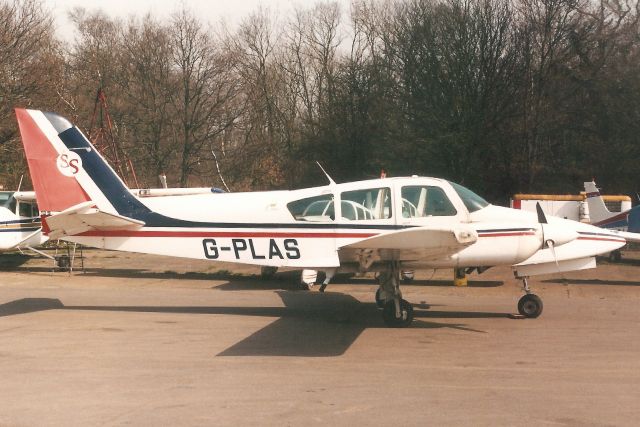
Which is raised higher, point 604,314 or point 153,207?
point 153,207

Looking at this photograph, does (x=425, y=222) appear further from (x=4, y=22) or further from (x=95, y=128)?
(x=95, y=128)

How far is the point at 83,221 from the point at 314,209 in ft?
11.1

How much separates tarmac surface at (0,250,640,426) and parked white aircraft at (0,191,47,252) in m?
4.20

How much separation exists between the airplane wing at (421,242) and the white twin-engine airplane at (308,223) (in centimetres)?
7

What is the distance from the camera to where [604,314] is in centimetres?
1160

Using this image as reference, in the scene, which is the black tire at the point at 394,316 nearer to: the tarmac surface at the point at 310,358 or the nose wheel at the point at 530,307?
the tarmac surface at the point at 310,358

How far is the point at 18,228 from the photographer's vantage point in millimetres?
18406

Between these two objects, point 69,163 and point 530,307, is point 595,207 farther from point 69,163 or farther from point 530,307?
point 69,163

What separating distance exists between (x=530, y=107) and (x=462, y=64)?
465 centimetres

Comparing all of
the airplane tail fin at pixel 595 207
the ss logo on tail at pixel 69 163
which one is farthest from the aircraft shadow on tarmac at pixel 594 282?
the ss logo on tail at pixel 69 163

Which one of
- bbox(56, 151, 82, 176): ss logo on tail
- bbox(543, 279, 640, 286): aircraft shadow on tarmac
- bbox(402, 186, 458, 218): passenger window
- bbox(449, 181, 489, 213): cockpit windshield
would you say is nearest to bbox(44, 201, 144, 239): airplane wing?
bbox(56, 151, 82, 176): ss logo on tail

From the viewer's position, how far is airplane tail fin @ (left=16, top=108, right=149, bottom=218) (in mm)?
11047

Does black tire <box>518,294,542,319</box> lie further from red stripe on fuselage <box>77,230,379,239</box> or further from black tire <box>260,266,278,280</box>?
black tire <box>260,266,278,280</box>

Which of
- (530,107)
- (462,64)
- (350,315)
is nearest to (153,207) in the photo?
(350,315)
